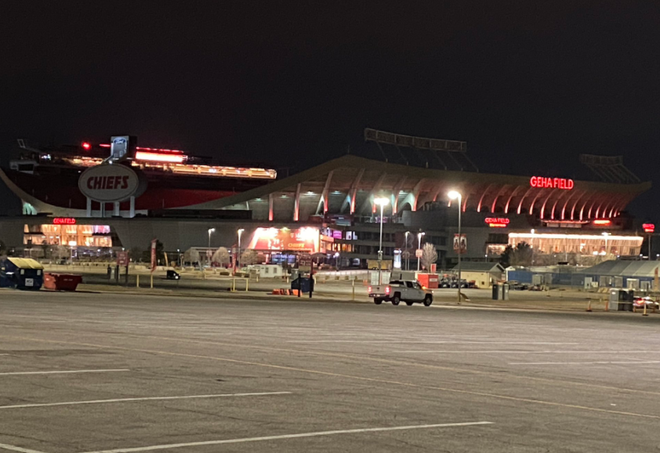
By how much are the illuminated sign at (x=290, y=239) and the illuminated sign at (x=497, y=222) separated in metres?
29.5

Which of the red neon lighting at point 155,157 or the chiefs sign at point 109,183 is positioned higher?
the red neon lighting at point 155,157

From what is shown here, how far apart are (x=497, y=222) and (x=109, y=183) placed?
6958 cm

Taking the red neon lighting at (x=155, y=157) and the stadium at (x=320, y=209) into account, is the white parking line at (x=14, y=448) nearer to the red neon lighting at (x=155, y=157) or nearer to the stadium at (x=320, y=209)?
the stadium at (x=320, y=209)

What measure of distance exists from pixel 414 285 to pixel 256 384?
37.1m

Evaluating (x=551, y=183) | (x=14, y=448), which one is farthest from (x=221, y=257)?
(x=14, y=448)

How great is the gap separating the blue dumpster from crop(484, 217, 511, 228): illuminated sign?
10685 cm

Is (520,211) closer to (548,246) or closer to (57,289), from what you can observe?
(548,246)

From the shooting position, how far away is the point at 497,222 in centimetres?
15225

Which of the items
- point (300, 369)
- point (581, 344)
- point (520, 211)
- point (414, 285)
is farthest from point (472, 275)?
point (520, 211)

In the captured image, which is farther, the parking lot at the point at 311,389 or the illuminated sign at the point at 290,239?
the illuminated sign at the point at 290,239

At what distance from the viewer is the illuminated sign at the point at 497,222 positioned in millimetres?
151375

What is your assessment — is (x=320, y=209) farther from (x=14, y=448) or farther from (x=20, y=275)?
(x=14, y=448)

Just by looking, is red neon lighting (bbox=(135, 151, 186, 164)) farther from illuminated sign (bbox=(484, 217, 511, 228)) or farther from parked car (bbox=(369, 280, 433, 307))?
parked car (bbox=(369, 280, 433, 307))

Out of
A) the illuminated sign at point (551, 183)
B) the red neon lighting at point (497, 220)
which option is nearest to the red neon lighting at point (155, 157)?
the red neon lighting at point (497, 220)
